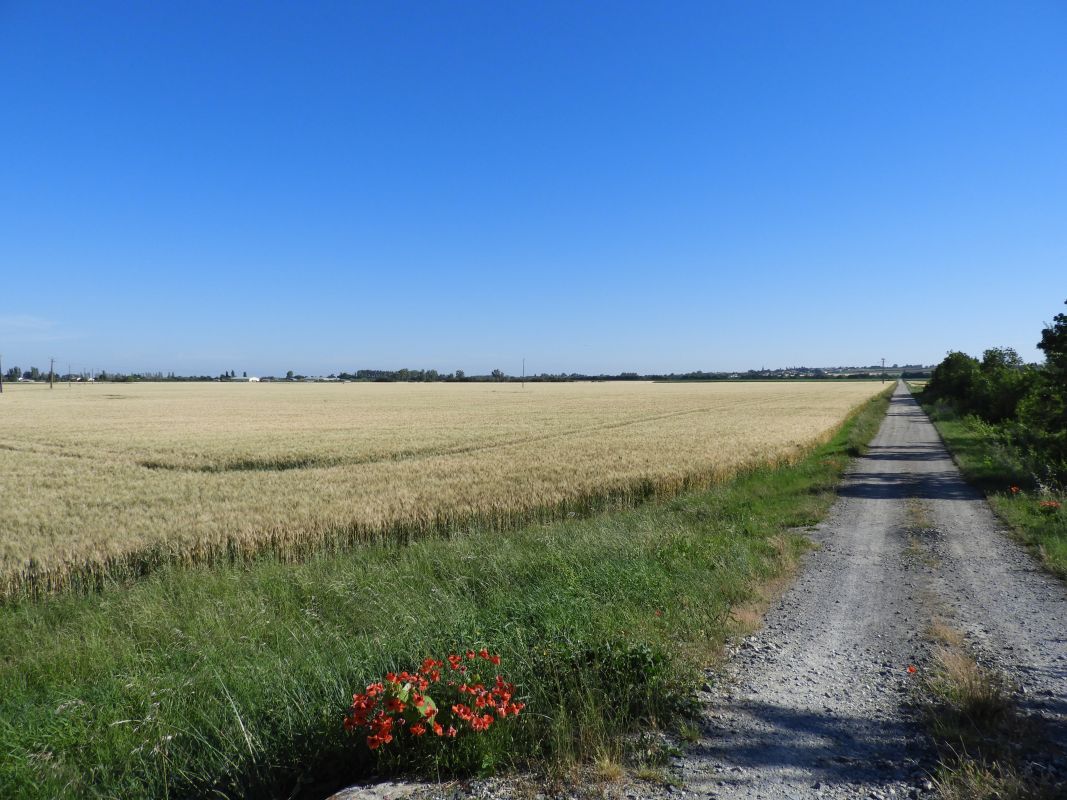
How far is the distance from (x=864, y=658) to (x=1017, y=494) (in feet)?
42.6

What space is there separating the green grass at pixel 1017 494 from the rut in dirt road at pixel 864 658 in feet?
1.59

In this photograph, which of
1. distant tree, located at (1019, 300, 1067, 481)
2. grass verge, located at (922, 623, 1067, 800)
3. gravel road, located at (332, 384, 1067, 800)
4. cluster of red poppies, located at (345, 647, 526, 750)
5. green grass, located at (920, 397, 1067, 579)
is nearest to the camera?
grass verge, located at (922, 623, 1067, 800)

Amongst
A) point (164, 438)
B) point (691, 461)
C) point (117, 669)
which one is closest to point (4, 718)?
point (117, 669)

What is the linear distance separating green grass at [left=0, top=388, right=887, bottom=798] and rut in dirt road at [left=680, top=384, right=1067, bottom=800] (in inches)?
21.5

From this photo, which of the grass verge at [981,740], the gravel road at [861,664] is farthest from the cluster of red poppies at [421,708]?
→ the grass verge at [981,740]

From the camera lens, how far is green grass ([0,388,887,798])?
13.9 feet

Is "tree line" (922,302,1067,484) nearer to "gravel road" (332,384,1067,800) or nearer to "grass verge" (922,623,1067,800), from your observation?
"gravel road" (332,384,1067,800)

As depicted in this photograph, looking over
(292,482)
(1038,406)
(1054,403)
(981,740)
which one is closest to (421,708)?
(981,740)

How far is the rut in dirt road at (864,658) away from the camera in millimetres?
4234

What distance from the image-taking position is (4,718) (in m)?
4.95

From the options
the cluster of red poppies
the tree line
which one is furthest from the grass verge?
the tree line

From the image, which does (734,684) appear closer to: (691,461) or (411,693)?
(411,693)

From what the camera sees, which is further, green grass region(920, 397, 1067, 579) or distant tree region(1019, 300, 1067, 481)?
distant tree region(1019, 300, 1067, 481)

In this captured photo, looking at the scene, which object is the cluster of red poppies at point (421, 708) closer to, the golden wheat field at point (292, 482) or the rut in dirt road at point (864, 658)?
the rut in dirt road at point (864, 658)
